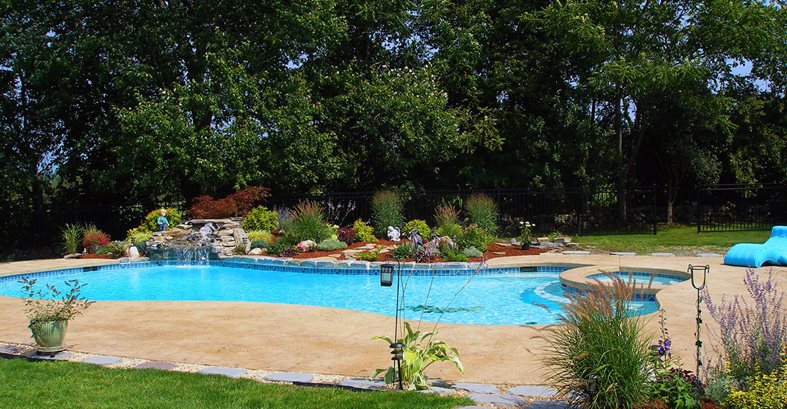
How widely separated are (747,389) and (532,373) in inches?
66.1

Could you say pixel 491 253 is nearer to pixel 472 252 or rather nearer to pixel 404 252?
pixel 472 252

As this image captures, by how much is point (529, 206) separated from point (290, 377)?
1657 cm

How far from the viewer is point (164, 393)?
4688mm

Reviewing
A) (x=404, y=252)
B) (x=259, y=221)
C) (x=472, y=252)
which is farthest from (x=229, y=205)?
(x=472, y=252)

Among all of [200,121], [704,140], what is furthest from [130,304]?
[704,140]

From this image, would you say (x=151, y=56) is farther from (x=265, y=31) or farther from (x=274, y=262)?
(x=274, y=262)

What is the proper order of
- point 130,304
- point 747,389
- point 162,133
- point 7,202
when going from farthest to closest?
point 7,202
point 162,133
point 130,304
point 747,389

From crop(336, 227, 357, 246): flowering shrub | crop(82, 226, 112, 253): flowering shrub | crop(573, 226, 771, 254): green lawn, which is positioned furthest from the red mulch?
crop(82, 226, 112, 253): flowering shrub

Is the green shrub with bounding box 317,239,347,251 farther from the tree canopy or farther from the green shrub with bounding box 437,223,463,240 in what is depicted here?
the tree canopy

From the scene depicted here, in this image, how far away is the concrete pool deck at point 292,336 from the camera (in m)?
5.46

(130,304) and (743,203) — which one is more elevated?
(743,203)

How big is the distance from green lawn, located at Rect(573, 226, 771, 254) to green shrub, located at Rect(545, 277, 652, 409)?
1117 cm

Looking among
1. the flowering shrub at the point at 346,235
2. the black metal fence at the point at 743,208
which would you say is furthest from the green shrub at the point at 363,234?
the black metal fence at the point at 743,208

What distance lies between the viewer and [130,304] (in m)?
8.76
